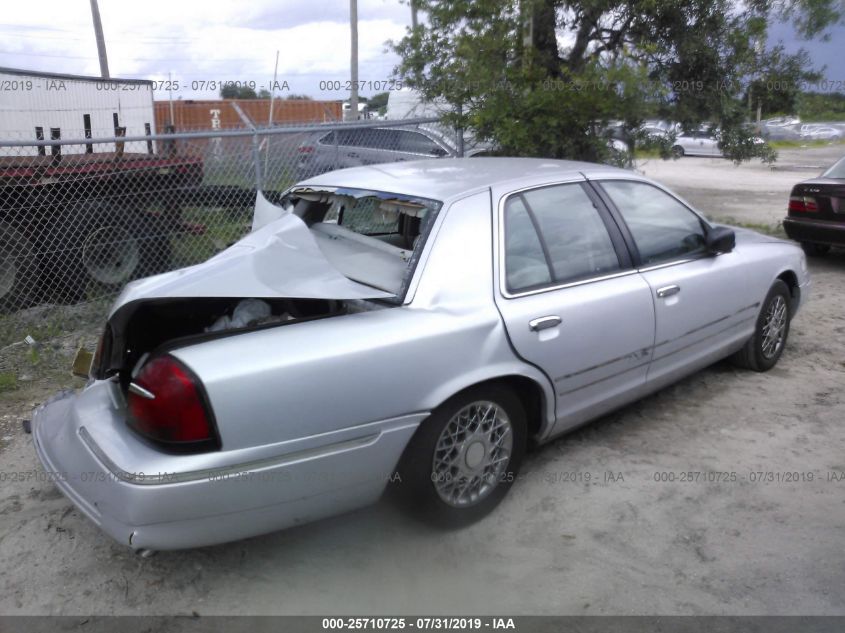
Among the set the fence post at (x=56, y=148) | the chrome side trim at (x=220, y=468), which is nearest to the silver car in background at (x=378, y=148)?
the fence post at (x=56, y=148)

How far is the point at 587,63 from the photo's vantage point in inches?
300

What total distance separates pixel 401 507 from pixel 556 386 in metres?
0.91

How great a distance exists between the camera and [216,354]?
276cm

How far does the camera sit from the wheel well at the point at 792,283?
17.1ft

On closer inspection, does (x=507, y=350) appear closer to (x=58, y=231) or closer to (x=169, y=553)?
(x=169, y=553)

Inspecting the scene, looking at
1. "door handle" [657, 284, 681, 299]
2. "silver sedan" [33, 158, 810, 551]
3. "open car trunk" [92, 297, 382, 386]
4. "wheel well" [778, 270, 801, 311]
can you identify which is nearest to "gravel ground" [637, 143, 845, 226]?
"wheel well" [778, 270, 801, 311]

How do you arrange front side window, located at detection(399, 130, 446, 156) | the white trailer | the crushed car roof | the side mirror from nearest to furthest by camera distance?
the crushed car roof < the side mirror < the white trailer < front side window, located at detection(399, 130, 446, 156)

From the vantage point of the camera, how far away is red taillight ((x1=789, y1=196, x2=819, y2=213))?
836cm

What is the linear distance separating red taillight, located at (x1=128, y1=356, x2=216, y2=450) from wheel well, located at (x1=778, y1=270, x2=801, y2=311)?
405 cm

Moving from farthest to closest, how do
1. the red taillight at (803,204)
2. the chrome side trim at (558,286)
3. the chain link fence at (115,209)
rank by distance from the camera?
the red taillight at (803,204), the chain link fence at (115,209), the chrome side trim at (558,286)

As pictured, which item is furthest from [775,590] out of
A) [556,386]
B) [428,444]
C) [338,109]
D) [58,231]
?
[338,109]

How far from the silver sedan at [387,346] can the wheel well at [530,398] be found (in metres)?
0.01

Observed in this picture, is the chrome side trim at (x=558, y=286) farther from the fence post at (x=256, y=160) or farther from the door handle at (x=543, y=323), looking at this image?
the fence post at (x=256, y=160)

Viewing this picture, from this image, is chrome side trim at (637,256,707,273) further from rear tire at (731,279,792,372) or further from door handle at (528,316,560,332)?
rear tire at (731,279,792,372)
